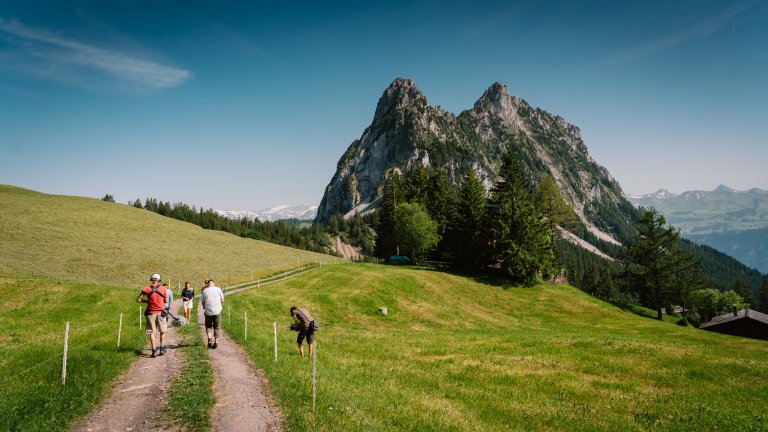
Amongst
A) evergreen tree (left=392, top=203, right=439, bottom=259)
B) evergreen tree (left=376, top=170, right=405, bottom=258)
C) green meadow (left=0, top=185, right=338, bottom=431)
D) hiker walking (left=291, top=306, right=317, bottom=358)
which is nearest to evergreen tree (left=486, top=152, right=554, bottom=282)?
evergreen tree (left=392, top=203, right=439, bottom=259)

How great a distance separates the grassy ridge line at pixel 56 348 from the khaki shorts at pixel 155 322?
1167 millimetres

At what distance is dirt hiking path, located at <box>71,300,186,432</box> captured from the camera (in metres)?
9.94

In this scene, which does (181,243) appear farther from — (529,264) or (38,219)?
(529,264)

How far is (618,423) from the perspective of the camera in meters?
12.6

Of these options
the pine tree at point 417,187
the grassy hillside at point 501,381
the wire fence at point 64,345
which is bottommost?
the grassy hillside at point 501,381

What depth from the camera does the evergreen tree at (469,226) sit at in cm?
6862

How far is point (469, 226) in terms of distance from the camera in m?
71.8

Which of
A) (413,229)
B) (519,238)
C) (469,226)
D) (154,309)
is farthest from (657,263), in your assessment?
(154,309)

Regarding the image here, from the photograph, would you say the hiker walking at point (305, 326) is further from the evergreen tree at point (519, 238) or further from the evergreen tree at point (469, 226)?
the evergreen tree at point (469, 226)

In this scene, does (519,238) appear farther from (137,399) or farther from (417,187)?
(137,399)

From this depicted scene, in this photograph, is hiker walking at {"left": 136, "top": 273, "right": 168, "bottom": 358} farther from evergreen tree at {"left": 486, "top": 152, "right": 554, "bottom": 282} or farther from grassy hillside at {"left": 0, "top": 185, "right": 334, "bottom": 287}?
evergreen tree at {"left": 486, "top": 152, "right": 554, "bottom": 282}

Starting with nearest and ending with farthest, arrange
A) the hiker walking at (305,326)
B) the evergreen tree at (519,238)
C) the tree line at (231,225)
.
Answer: the hiker walking at (305,326) → the evergreen tree at (519,238) → the tree line at (231,225)

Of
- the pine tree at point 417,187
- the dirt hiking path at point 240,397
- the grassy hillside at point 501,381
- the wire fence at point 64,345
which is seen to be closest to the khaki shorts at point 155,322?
Answer: the wire fence at point 64,345

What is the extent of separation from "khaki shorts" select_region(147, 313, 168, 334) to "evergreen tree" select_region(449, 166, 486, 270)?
55648 millimetres
